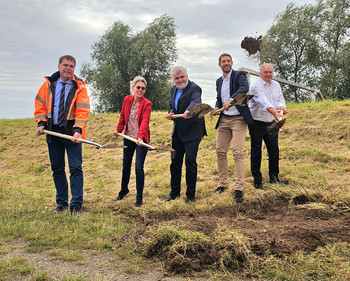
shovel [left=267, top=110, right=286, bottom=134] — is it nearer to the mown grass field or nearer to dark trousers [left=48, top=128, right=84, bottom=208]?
the mown grass field

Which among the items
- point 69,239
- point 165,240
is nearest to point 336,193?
point 165,240

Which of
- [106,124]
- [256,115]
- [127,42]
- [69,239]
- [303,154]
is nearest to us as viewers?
[69,239]

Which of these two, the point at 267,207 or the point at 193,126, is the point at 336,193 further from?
the point at 193,126

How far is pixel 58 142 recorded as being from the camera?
5246 millimetres

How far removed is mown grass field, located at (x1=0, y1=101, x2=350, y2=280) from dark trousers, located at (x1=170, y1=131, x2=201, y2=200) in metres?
0.26

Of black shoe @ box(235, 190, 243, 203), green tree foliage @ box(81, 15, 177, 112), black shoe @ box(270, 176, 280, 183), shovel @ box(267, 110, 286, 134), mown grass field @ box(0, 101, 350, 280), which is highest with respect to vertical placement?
green tree foliage @ box(81, 15, 177, 112)

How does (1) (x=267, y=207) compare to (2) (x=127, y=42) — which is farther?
(2) (x=127, y=42)

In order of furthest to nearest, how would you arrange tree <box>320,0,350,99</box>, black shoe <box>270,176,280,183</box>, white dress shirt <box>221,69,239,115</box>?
tree <box>320,0,350,99</box>
black shoe <box>270,176,280,183</box>
white dress shirt <box>221,69,239,115</box>

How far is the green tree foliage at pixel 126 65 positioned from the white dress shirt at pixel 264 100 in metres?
21.7

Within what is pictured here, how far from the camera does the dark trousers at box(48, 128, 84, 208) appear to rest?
5.15 metres

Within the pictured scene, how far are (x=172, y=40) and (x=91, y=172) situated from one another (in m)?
21.8

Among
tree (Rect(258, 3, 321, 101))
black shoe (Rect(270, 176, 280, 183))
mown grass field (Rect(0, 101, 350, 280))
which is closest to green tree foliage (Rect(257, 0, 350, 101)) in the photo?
tree (Rect(258, 3, 321, 101))

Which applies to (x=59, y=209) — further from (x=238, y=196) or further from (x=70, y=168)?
(x=238, y=196)

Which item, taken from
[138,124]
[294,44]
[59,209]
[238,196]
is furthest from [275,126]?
[294,44]
